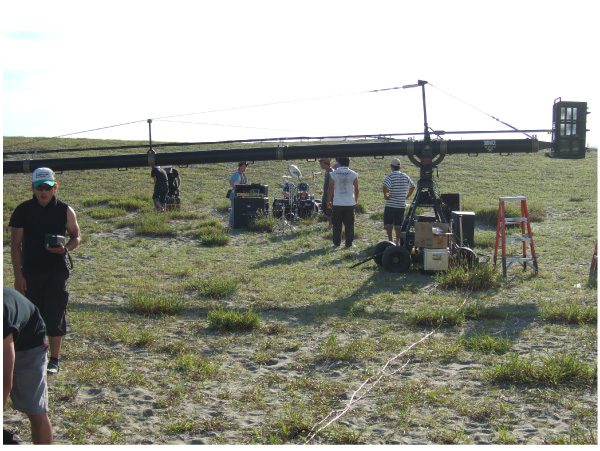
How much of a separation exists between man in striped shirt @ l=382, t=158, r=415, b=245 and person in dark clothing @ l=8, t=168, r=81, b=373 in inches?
297

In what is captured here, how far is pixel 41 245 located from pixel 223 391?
2.26 m

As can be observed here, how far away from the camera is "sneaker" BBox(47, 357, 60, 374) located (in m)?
5.98

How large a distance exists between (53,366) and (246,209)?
11065 millimetres

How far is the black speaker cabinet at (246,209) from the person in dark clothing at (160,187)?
324 cm

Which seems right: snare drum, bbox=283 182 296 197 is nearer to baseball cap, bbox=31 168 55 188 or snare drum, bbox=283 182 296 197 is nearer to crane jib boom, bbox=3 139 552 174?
crane jib boom, bbox=3 139 552 174

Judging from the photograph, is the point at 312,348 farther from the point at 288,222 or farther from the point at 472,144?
the point at 288,222

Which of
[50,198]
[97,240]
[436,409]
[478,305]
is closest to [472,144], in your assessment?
[478,305]

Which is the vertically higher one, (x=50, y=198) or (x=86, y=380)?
(x=50, y=198)

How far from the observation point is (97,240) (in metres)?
15.0

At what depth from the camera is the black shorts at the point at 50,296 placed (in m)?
5.97

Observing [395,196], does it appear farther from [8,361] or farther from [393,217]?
[8,361]

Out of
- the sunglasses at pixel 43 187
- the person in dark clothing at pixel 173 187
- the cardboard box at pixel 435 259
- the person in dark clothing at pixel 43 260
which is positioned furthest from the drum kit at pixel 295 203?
the sunglasses at pixel 43 187

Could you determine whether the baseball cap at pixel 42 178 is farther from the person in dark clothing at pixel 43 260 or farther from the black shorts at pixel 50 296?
the black shorts at pixel 50 296

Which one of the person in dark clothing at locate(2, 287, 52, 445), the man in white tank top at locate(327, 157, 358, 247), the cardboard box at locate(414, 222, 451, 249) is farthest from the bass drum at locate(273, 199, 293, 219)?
the person in dark clothing at locate(2, 287, 52, 445)
